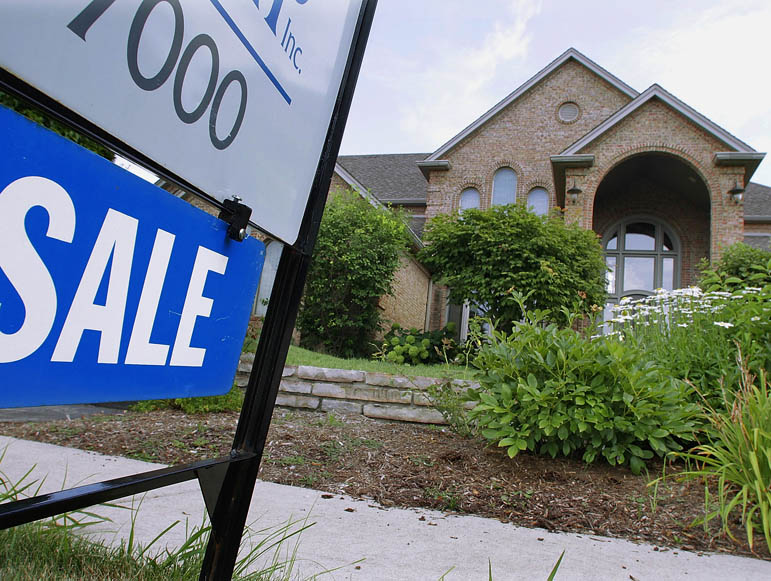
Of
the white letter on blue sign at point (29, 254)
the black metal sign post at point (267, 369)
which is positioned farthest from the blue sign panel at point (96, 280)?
the black metal sign post at point (267, 369)

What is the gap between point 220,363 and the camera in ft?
2.91

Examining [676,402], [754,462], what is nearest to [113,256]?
[754,462]

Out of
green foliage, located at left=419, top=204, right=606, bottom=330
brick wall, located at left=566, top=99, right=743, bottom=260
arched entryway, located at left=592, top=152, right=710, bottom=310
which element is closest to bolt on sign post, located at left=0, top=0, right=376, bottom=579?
green foliage, located at left=419, top=204, right=606, bottom=330

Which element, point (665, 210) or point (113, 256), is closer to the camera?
point (113, 256)

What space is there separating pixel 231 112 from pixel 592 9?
724cm

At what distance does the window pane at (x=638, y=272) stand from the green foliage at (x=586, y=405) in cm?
1306

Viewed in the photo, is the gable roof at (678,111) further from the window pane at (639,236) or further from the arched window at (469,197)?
the arched window at (469,197)

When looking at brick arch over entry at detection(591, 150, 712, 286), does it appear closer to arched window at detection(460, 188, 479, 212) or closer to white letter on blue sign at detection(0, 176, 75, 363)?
arched window at detection(460, 188, 479, 212)

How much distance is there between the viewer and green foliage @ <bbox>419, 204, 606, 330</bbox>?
9367 millimetres

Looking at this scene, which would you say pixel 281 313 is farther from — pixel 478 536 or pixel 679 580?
pixel 679 580

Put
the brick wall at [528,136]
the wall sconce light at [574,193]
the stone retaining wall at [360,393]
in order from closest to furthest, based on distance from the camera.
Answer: the stone retaining wall at [360,393] → the wall sconce light at [574,193] → the brick wall at [528,136]

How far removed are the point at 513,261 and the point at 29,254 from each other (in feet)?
30.7

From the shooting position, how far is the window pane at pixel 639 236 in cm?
1514

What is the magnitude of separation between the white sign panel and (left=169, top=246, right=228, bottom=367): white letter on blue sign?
0.11 metres
